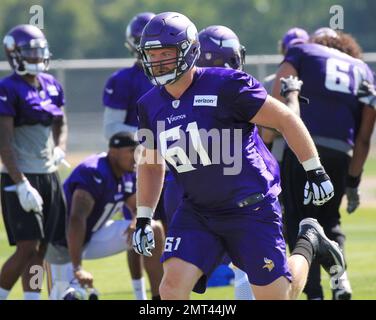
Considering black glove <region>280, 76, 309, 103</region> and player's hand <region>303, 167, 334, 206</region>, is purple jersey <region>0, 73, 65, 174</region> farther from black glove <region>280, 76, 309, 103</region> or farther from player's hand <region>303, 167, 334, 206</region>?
player's hand <region>303, 167, 334, 206</region>

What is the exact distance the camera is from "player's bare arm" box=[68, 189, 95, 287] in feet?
26.7

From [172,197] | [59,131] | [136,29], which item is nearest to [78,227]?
[59,131]

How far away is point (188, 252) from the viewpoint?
5.76 meters

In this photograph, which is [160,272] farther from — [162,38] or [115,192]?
[162,38]

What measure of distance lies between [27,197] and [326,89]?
7.35 feet

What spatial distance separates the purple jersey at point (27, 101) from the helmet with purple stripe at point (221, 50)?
1.60m

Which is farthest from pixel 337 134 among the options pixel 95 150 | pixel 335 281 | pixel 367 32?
pixel 367 32

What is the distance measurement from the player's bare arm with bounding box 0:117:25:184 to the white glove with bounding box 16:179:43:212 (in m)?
0.05

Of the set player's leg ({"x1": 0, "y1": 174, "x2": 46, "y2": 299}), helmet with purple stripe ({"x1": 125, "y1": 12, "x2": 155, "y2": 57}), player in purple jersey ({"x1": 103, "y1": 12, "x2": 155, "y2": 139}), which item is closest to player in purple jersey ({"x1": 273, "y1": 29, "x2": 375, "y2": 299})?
player in purple jersey ({"x1": 103, "y1": 12, "x2": 155, "y2": 139})

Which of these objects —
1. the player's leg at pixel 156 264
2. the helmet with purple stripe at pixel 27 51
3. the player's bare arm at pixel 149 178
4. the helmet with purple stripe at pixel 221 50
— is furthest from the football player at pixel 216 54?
the helmet with purple stripe at pixel 27 51

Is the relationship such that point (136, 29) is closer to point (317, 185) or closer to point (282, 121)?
point (282, 121)

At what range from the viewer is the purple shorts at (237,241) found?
576 cm

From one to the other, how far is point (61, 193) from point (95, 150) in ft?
45.9

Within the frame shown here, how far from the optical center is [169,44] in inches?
230
